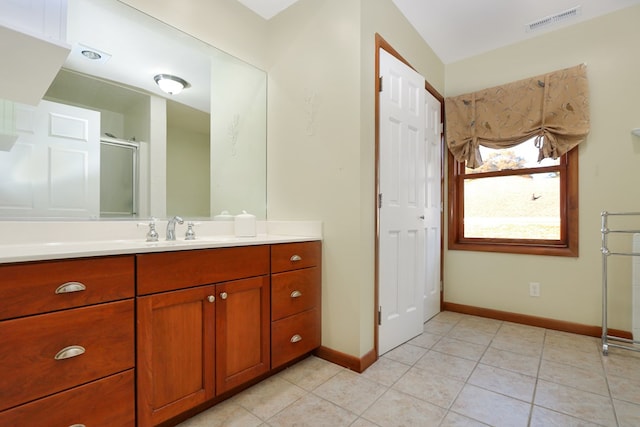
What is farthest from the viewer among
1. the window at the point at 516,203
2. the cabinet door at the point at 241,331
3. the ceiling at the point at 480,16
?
the window at the point at 516,203

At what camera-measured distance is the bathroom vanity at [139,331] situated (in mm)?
934

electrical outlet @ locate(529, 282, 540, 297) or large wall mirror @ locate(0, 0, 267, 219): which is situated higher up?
large wall mirror @ locate(0, 0, 267, 219)

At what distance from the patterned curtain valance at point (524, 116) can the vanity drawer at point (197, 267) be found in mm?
2331

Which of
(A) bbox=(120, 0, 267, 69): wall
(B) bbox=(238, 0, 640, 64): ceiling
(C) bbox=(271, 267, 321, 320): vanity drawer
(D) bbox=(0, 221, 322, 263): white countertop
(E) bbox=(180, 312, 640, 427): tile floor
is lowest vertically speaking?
(E) bbox=(180, 312, 640, 427): tile floor

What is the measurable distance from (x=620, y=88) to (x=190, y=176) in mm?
3284

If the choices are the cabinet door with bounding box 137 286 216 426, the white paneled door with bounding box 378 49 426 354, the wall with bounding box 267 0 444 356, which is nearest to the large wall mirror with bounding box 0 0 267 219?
the wall with bounding box 267 0 444 356

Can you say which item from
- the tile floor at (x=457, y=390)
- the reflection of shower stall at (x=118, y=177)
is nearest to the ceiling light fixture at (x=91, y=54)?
the reflection of shower stall at (x=118, y=177)

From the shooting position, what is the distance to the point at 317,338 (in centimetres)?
200

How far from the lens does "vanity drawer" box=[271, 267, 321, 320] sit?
1730 mm

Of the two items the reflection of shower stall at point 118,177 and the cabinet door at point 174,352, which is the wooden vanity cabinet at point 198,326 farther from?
the reflection of shower stall at point 118,177

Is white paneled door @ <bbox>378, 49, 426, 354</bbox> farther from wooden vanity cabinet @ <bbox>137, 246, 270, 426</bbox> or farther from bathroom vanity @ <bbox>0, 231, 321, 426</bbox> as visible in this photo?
wooden vanity cabinet @ <bbox>137, 246, 270, 426</bbox>

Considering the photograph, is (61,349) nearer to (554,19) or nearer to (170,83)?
(170,83)

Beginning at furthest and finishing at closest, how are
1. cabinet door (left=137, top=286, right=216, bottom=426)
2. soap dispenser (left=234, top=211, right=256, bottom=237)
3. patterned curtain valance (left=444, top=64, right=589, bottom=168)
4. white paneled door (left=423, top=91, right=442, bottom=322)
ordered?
white paneled door (left=423, top=91, right=442, bottom=322) < patterned curtain valance (left=444, top=64, right=589, bottom=168) < soap dispenser (left=234, top=211, right=256, bottom=237) < cabinet door (left=137, top=286, right=216, bottom=426)

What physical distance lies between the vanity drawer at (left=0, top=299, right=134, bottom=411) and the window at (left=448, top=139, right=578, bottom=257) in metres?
2.89
